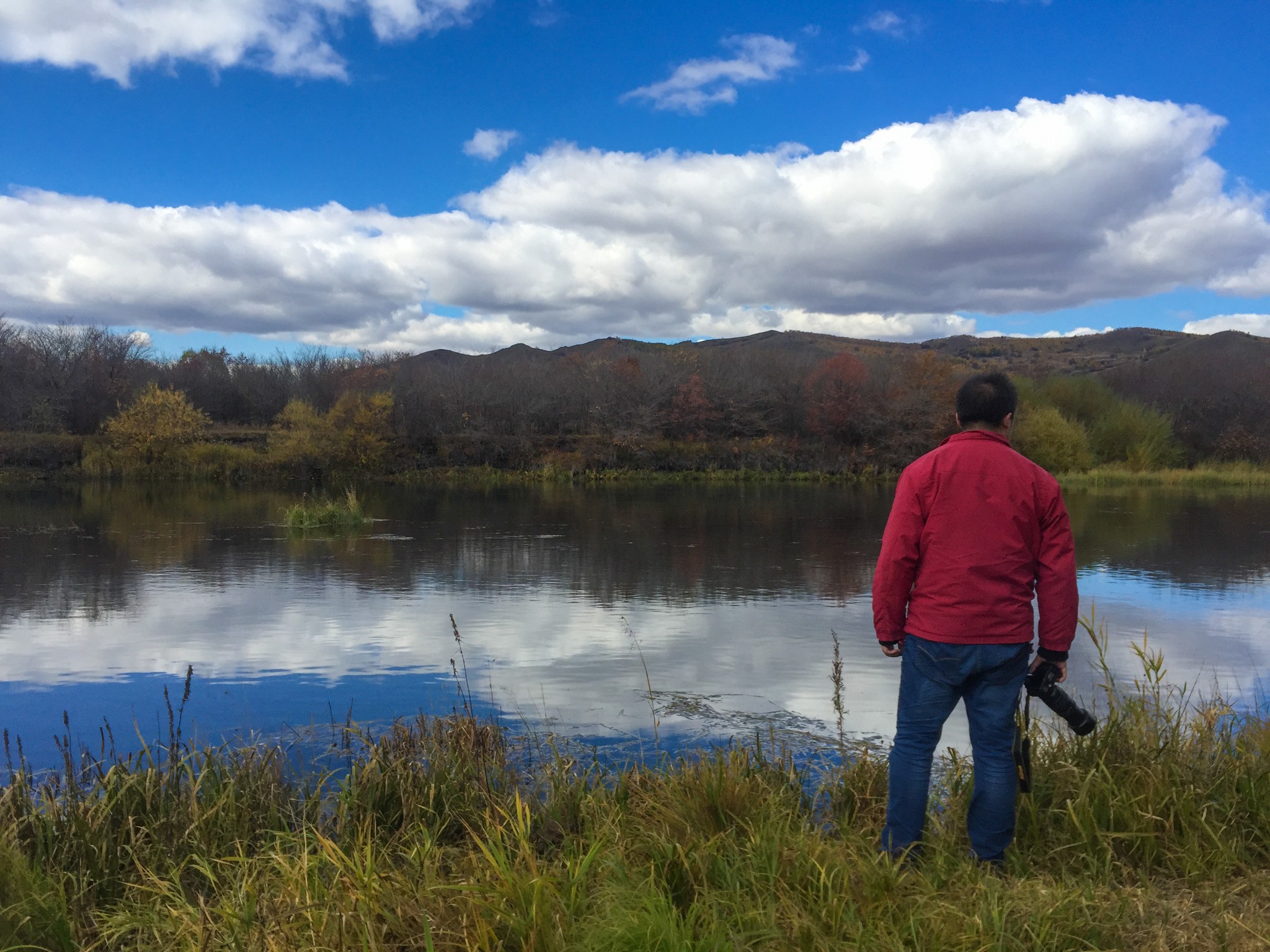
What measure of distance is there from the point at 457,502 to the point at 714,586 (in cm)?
1865

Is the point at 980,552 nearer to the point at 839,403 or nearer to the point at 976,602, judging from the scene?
the point at 976,602

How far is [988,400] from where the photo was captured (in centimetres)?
392

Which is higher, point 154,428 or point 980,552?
point 154,428

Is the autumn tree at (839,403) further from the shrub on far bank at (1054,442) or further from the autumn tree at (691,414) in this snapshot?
the shrub on far bank at (1054,442)

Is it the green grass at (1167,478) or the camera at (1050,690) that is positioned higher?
the camera at (1050,690)

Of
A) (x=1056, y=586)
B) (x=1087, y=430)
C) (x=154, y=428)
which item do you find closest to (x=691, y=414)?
(x=1087, y=430)

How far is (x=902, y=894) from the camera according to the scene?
3.38 meters

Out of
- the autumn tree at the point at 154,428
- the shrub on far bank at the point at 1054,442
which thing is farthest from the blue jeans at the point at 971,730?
the autumn tree at the point at 154,428

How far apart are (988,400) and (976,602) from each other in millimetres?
863

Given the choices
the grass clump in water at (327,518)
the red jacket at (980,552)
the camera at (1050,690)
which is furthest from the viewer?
the grass clump in water at (327,518)

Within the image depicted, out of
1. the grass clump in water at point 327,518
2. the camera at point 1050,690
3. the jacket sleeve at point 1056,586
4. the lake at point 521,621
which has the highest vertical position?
the jacket sleeve at point 1056,586

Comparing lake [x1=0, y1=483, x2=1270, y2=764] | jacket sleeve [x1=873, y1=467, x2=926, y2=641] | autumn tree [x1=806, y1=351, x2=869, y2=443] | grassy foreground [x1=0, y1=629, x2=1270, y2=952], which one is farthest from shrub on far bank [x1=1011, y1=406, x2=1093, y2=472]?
jacket sleeve [x1=873, y1=467, x2=926, y2=641]

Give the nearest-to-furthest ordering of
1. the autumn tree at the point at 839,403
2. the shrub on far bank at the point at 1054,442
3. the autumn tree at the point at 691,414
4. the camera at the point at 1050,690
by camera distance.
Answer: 1. the camera at the point at 1050,690
2. the shrub on far bank at the point at 1054,442
3. the autumn tree at the point at 839,403
4. the autumn tree at the point at 691,414

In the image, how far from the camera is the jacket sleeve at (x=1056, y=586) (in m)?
3.73
